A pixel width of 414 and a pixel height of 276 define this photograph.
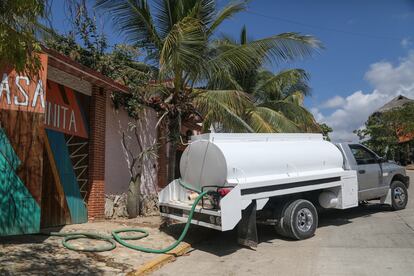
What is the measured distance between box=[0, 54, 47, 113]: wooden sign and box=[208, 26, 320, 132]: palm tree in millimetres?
6912

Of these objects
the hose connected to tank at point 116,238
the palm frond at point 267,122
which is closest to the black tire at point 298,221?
the hose connected to tank at point 116,238

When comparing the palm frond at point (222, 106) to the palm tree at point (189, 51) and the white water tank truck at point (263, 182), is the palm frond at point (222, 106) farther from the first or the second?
the white water tank truck at point (263, 182)

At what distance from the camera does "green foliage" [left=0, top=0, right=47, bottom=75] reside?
4.61m

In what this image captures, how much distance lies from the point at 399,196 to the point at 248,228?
21.5 feet

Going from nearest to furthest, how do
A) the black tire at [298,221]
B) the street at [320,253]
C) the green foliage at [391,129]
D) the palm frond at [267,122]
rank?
the street at [320,253]
the black tire at [298,221]
the palm frond at [267,122]
the green foliage at [391,129]

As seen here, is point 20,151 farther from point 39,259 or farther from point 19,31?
point 19,31

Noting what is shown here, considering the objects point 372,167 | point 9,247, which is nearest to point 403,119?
point 372,167

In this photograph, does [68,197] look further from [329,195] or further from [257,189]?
[329,195]

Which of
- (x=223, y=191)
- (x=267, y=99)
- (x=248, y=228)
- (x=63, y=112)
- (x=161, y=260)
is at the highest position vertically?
(x=267, y=99)

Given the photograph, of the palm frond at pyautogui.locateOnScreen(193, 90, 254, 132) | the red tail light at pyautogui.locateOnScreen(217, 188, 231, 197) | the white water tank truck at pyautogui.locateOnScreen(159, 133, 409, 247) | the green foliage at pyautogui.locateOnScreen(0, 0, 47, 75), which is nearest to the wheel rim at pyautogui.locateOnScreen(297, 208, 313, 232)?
the white water tank truck at pyautogui.locateOnScreen(159, 133, 409, 247)

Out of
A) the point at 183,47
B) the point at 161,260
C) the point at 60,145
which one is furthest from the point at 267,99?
the point at 161,260

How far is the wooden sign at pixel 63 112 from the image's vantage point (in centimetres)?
1071

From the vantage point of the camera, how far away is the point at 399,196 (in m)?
13.8

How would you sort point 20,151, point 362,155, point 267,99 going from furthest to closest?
point 267,99, point 362,155, point 20,151
